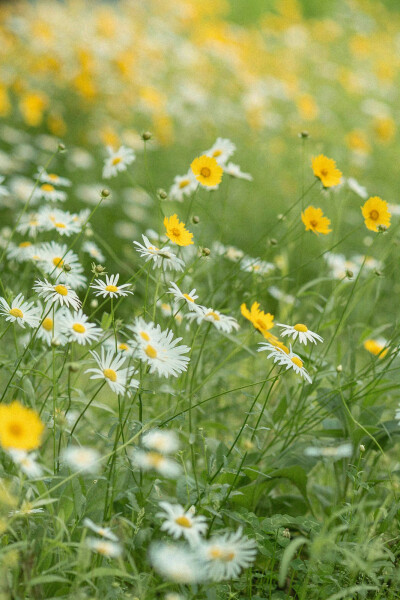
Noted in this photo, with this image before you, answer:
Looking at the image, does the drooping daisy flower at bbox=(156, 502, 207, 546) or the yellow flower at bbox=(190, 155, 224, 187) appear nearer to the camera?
the drooping daisy flower at bbox=(156, 502, 207, 546)

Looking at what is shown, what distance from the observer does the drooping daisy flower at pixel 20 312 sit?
1143mm

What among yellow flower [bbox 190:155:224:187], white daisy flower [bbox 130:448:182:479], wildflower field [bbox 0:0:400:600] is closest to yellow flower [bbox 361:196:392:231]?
wildflower field [bbox 0:0:400:600]

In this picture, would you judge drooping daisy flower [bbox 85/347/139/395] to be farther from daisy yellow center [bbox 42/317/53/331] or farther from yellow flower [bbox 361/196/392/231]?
yellow flower [bbox 361/196/392/231]

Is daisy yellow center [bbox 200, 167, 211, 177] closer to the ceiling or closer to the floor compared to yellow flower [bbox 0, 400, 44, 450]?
closer to the ceiling

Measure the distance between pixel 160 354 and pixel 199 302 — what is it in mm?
644

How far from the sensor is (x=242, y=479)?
131 centimetres

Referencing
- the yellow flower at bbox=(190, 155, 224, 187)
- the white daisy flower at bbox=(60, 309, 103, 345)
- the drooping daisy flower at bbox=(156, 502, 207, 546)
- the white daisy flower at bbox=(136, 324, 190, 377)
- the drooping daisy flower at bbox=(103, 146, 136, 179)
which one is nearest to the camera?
the drooping daisy flower at bbox=(156, 502, 207, 546)

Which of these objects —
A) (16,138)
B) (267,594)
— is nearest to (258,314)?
(267,594)

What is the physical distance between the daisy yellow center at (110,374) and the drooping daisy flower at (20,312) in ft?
0.55

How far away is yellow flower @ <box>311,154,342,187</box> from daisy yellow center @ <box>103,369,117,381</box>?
0.60m

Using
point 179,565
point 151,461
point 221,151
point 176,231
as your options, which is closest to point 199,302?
point 221,151

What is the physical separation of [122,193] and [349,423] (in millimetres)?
2121

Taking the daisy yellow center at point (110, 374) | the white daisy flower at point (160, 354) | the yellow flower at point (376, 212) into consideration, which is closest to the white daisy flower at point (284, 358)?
the white daisy flower at point (160, 354)

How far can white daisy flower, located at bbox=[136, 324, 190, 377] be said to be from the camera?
100 centimetres
